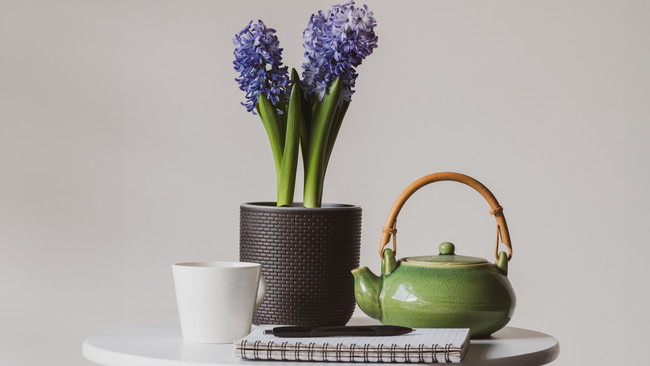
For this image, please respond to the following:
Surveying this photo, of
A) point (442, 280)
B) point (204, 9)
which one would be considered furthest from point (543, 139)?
point (442, 280)

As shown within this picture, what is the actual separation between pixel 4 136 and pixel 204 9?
71cm

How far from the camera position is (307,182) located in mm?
1137

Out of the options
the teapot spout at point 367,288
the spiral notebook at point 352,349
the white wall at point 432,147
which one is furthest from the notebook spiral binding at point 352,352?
the white wall at point 432,147

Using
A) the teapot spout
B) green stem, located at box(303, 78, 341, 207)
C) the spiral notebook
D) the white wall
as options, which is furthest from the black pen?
the white wall

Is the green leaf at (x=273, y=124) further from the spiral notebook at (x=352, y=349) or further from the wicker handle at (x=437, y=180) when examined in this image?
the spiral notebook at (x=352, y=349)

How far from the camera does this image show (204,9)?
7.30ft

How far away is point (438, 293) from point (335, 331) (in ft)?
0.58

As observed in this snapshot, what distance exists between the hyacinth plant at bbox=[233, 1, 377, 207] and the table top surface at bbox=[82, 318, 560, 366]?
0.95 ft

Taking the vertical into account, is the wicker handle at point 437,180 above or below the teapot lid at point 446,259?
above

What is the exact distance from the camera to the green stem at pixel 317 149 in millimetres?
1121

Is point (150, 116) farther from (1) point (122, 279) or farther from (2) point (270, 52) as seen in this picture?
(2) point (270, 52)

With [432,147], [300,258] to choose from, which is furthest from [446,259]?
[432,147]

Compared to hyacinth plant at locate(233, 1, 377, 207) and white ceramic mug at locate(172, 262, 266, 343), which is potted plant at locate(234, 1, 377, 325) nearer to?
hyacinth plant at locate(233, 1, 377, 207)

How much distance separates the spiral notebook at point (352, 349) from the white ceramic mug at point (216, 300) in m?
0.10
